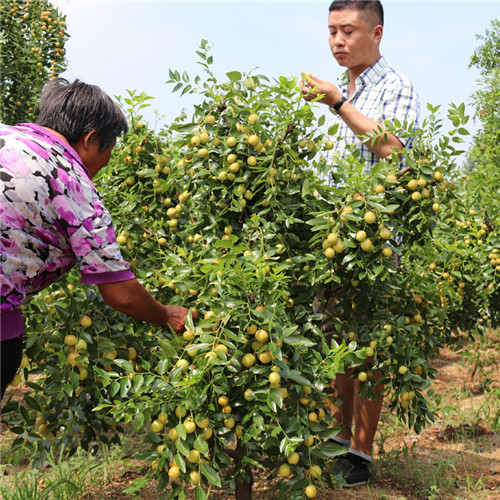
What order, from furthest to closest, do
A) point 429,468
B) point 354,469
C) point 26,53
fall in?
point 26,53 → point 429,468 → point 354,469

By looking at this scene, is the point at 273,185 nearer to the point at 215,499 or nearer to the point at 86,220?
the point at 86,220

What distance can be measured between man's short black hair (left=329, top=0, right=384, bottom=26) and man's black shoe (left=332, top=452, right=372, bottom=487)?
2.19 metres

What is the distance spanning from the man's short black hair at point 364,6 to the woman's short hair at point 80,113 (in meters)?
1.35

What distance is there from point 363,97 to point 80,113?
4.86 feet

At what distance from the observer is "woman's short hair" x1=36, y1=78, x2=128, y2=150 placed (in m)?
1.95

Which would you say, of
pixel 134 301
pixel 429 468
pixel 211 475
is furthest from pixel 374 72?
pixel 429 468

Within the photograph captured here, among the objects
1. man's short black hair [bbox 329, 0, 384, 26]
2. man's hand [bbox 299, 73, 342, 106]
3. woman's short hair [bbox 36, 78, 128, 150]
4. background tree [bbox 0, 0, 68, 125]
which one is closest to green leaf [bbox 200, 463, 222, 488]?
woman's short hair [bbox 36, 78, 128, 150]

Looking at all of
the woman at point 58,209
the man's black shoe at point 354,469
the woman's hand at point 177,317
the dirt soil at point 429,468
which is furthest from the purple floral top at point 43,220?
the man's black shoe at point 354,469

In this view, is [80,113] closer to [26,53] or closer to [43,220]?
[43,220]

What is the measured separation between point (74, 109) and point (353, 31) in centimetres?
147

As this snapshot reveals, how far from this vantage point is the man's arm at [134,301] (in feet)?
6.28

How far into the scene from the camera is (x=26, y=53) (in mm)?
5629

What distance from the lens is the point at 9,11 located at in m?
5.60

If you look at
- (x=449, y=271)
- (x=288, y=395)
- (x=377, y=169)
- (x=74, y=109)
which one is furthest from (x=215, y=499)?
(x=449, y=271)
